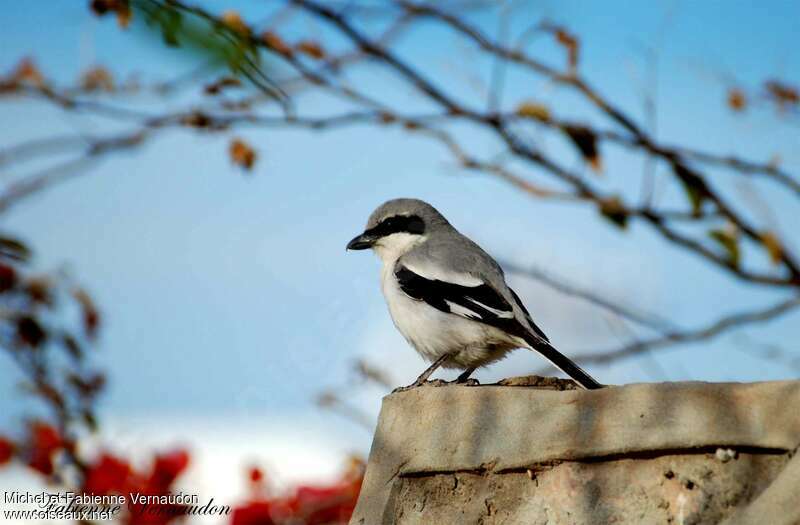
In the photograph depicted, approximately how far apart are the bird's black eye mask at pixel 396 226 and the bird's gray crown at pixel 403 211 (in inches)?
0.5

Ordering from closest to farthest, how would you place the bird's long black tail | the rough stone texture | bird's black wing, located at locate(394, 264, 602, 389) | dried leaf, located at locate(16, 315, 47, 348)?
the rough stone texture, the bird's long black tail, dried leaf, located at locate(16, 315, 47, 348), bird's black wing, located at locate(394, 264, 602, 389)

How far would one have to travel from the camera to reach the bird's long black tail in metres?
4.19

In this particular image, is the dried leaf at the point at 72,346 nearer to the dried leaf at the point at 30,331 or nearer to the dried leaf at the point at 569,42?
the dried leaf at the point at 30,331

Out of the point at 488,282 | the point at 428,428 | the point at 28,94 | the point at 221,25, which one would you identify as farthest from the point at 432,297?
the point at 221,25

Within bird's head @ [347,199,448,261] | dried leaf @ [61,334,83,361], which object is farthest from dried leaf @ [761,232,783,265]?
dried leaf @ [61,334,83,361]

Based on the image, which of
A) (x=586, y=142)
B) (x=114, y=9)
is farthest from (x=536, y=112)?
(x=114, y=9)

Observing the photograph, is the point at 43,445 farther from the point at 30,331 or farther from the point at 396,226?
the point at 396,226

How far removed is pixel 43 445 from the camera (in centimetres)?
456

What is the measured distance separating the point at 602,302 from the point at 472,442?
2037 mm

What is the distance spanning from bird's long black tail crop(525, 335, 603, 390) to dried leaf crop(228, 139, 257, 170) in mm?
1801

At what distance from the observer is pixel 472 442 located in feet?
10.6

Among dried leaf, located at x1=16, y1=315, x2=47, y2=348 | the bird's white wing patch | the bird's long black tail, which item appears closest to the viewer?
the bird's long black tail

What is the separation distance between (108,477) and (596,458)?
2.38 m

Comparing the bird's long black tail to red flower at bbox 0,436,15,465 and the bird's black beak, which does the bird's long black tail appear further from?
red flower at bbox 0,436,15,465
